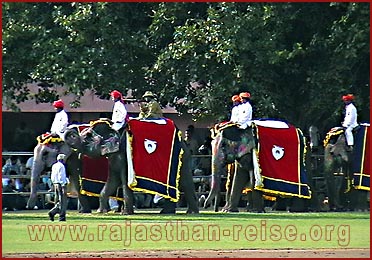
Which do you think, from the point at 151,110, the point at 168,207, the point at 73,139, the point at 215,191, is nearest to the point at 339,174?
the point at 215,191

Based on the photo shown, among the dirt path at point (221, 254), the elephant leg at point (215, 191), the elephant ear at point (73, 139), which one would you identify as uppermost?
the elephant ear at point (73, 139)

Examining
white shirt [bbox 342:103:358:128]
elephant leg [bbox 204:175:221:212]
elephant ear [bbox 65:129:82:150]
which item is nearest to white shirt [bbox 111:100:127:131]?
elephant ear [bbox 65:129:82:150]

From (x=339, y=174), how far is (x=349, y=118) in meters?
2.03

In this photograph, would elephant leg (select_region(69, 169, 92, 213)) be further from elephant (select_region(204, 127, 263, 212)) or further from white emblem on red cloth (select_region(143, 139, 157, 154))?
elephant (select_region(204, 127, 263, 212))

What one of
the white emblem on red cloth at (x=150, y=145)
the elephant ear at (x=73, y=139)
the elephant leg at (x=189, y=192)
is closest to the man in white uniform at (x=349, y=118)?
the elephant leg at (x=189, y=192)

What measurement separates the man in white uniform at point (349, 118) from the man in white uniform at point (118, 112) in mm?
4709

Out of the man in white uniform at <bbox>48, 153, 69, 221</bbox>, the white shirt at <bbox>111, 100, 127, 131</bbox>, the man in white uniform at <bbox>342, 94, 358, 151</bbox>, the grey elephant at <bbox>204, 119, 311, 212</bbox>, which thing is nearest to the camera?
the man in white uniform at <bbox>48, 153, 69, 221</bbox>

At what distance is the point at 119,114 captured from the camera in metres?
24.8

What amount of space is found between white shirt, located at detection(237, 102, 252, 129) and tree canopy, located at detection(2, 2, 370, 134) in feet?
8.66

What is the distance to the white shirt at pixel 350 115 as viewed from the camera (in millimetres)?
26375

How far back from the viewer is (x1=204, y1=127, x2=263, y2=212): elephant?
85.3 feet

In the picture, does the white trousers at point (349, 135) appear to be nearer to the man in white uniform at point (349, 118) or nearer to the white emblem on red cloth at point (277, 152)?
the man in white uniform at point (349, 118)

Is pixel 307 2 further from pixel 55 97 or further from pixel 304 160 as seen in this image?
pixel 55 97

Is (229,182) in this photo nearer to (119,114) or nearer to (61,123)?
(119,114)
